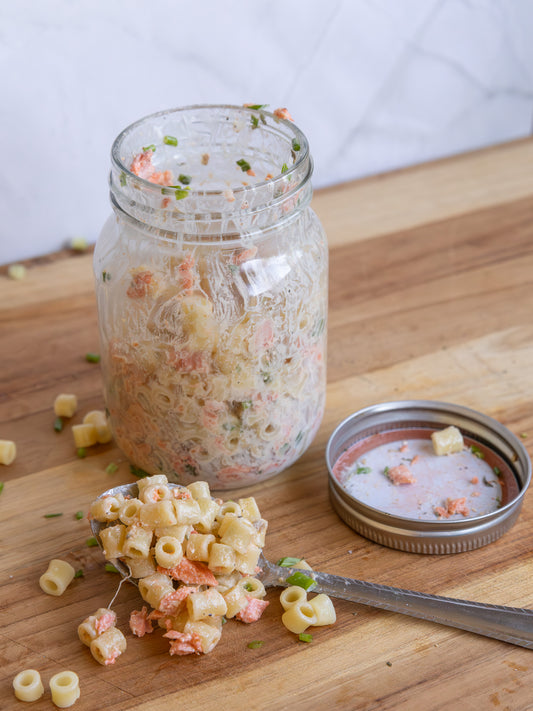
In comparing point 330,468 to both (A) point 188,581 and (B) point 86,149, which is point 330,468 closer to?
(A) point 188,581

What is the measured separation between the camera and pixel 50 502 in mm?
1308

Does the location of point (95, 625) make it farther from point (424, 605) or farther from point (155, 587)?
point (424, 605)

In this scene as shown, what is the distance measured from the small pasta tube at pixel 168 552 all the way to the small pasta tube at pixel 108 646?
0.10 m

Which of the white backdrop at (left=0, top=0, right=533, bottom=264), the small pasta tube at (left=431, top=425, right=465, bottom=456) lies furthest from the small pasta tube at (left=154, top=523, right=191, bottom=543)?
the white backdrop at (left=0, top=0, right=533, bottom=264)

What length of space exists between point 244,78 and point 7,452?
945 millimetres

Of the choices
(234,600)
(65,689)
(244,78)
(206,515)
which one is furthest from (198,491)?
(244,78)

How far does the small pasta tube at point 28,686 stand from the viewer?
3.31 feet

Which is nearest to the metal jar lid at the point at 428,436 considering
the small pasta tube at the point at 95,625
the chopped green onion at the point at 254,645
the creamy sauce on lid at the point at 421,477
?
the creamy sauce on lid at the point at 421,477

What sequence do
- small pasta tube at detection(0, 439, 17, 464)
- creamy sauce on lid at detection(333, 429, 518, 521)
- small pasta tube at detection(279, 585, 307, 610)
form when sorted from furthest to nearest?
small pasta tube at detection(0, 439, 17, 464)
creamy sauce on lid at detection(333, 429, 518, 521)
small pasta tube at detection(279, 585, 307, 610)

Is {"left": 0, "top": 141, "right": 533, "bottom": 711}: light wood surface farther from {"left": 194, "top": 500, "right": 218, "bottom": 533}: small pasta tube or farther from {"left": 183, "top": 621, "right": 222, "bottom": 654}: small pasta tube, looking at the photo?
{"left": 194, "top": 500, "right": 218, "bottom": 533}: small pasta tube

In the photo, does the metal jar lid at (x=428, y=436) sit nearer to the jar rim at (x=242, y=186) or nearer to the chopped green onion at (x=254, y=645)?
the chopped green onion at (x=254, y=645)

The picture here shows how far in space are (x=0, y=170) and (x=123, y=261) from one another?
68 centimetres

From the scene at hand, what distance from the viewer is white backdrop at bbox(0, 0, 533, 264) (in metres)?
1.70

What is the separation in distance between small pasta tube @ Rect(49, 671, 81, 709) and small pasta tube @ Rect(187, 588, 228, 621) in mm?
149
